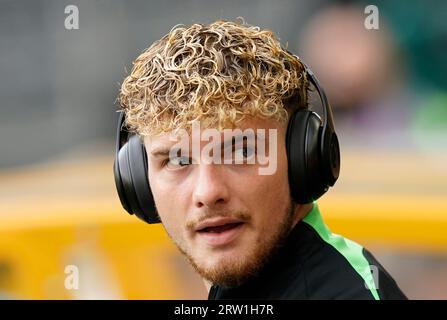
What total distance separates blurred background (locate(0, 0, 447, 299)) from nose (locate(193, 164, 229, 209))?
172 centimetres

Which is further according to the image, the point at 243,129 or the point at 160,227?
the point at 160,227

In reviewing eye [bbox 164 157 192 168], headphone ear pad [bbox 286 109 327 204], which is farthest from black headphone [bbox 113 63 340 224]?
eye [bbox 164 157 192 168]

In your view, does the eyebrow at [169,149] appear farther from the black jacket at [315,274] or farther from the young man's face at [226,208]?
the black jacket at [315,274]

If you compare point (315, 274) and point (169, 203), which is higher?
point (169, 203)

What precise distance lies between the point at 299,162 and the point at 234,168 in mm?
156

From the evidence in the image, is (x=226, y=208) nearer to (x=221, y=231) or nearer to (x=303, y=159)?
(x=221, y=231)

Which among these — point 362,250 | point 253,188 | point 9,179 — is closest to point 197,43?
point 253,188

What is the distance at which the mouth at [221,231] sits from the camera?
1704 mm

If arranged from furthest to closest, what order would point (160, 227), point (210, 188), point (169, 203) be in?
point (160, 227) → point (169, 203) → point (210, 188)

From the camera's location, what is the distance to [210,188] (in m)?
1.68

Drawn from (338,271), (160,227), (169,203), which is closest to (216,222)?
(169,203)

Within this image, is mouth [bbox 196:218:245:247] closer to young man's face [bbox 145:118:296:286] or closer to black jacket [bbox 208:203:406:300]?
young man's face [bbox 145:118:296:286]
